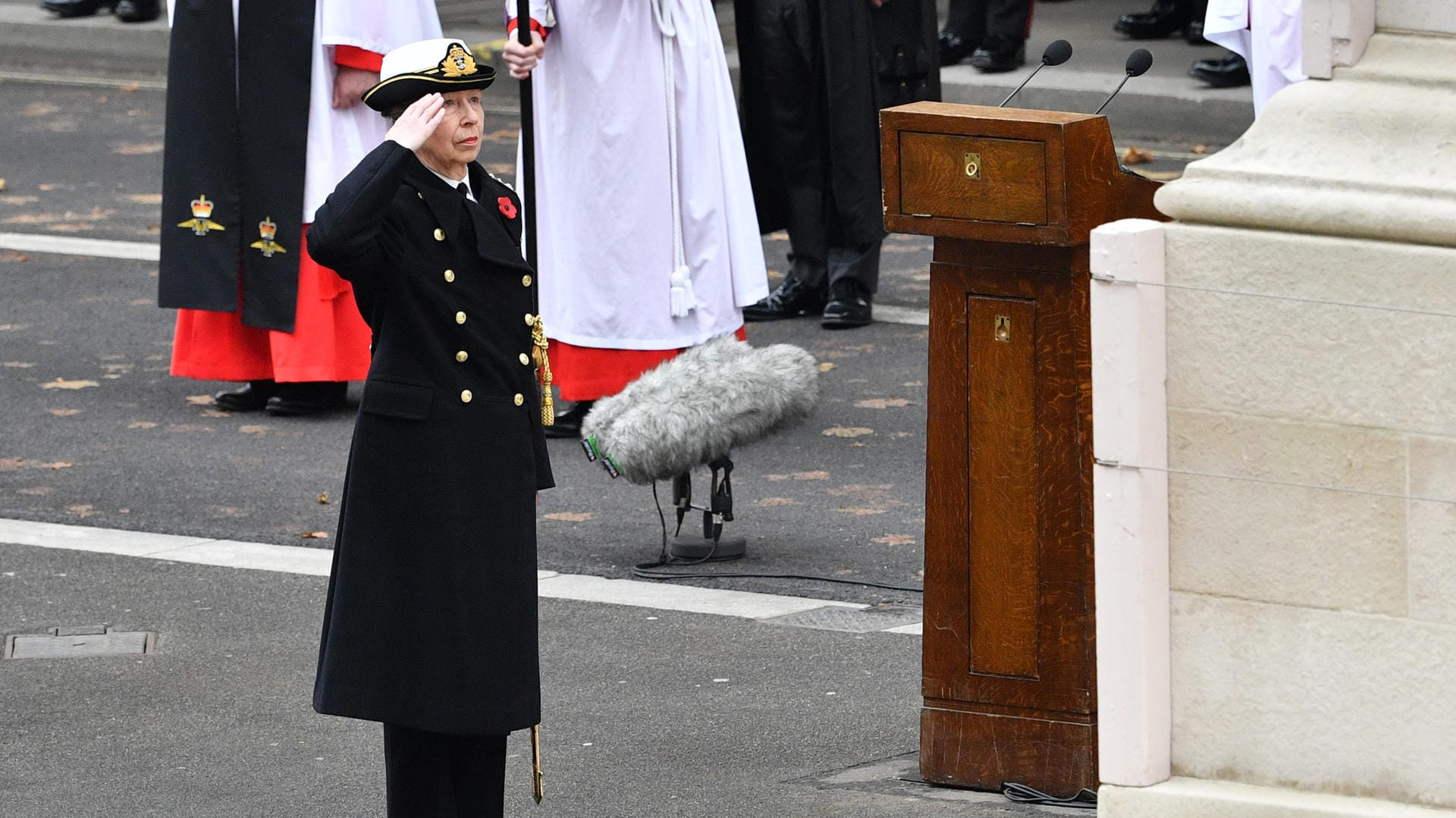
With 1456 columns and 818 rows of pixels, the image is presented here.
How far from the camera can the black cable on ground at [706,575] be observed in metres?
7.23

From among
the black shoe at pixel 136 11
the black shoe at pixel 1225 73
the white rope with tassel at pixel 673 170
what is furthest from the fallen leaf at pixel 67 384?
the black shoe at pixel 136 11

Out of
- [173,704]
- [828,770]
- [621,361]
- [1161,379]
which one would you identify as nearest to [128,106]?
[621,361]

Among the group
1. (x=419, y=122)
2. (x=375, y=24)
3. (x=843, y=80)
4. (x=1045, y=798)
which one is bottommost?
(x=1045, y=798)

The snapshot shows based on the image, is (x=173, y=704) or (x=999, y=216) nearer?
(x=999, y=216)

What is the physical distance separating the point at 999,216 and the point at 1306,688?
55.9 inches

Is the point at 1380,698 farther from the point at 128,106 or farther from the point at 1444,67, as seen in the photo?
the point at 128,106

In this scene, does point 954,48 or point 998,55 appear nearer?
point 998,55

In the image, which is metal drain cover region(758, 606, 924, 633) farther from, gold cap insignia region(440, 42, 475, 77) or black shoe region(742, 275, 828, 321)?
black shoe region(742, 275, 828, 321)

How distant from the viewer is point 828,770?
5645 mm

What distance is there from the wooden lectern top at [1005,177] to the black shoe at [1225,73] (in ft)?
33.5

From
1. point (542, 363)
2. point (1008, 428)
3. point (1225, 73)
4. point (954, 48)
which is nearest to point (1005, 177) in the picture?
point (1008, 428)

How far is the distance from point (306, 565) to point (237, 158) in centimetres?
224

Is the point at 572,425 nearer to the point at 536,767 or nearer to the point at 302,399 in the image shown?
the point at 302,399

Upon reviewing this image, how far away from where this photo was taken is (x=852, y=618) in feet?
22.6
